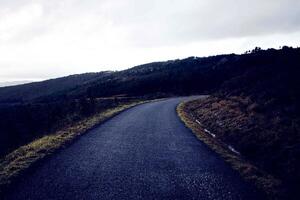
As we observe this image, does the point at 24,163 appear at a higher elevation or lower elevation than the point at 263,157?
higher

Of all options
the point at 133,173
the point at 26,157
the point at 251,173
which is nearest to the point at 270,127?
the point at 251,173

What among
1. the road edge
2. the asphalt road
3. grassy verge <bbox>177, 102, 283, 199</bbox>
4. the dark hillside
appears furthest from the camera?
the dark hillside

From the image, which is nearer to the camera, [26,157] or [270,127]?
[26,157]

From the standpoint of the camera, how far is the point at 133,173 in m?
10.4

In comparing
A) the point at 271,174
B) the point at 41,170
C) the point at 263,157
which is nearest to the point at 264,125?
the point at 263,157

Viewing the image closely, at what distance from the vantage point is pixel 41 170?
10.5 meters

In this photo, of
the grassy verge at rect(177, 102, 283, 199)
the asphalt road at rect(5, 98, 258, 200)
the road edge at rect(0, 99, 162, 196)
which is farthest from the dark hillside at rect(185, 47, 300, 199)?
the road edge at rect(0, 99, 162, 196)

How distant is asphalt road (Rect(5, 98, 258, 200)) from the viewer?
8.52m

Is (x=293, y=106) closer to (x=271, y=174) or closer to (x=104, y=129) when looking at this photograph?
(x=271, y=174)

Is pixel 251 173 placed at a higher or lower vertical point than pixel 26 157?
lower

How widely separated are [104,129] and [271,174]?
35.7ft

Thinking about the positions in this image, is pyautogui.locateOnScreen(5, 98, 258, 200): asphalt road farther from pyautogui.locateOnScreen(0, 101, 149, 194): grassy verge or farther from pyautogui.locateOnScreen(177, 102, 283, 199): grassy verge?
pyautogui.locateOnScreen(0, 101, 149, 194): grassy verge

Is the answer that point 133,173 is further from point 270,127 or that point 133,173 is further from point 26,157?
point 270,127

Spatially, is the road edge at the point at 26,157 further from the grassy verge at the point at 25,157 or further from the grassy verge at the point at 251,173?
the grassy verge at the point at 251,173
